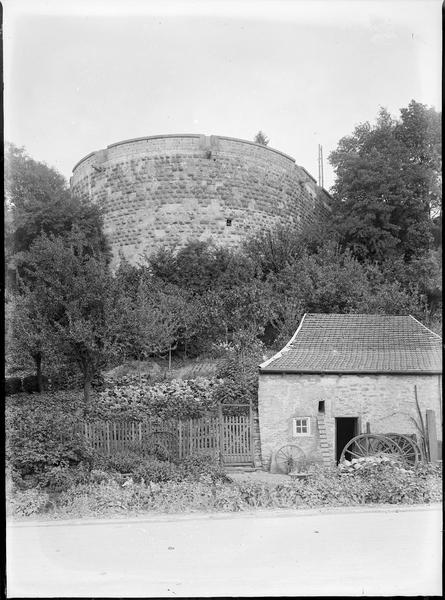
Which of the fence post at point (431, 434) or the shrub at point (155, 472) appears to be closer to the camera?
the fence post at point (431, 434)

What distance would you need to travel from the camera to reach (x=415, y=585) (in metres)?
4.89

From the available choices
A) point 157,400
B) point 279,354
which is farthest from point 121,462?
point 279,354

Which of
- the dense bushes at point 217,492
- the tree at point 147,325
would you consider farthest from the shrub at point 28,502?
the tree at point 147,325

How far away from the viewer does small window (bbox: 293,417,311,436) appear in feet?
24.4

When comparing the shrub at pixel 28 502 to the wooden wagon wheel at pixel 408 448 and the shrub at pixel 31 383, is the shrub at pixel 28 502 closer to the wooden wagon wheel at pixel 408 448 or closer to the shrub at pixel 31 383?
the shrub at pixel 31 383

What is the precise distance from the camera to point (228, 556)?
5.33m

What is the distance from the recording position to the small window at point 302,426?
743 centimetres

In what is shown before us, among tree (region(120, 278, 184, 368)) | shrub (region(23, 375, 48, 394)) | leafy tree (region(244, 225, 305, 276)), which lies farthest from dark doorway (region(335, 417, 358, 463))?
leafy tree (region(244, 225, 305, 276))

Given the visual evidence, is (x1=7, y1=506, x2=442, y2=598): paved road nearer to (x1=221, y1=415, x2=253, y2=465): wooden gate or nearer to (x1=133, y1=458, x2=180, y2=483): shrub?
(x1=133, y1=458, x2=180, y2=483): shrub

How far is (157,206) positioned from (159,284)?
4675mm

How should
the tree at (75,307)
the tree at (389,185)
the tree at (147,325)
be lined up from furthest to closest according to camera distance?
1. the tree at (147,325)
2. the tree at (75,307)
3. the tree at (389,185)

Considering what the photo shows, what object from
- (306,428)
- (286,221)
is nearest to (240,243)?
(286,221)

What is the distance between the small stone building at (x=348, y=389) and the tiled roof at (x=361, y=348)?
13 mm

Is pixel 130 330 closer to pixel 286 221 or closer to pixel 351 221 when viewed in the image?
pixel 351 221
